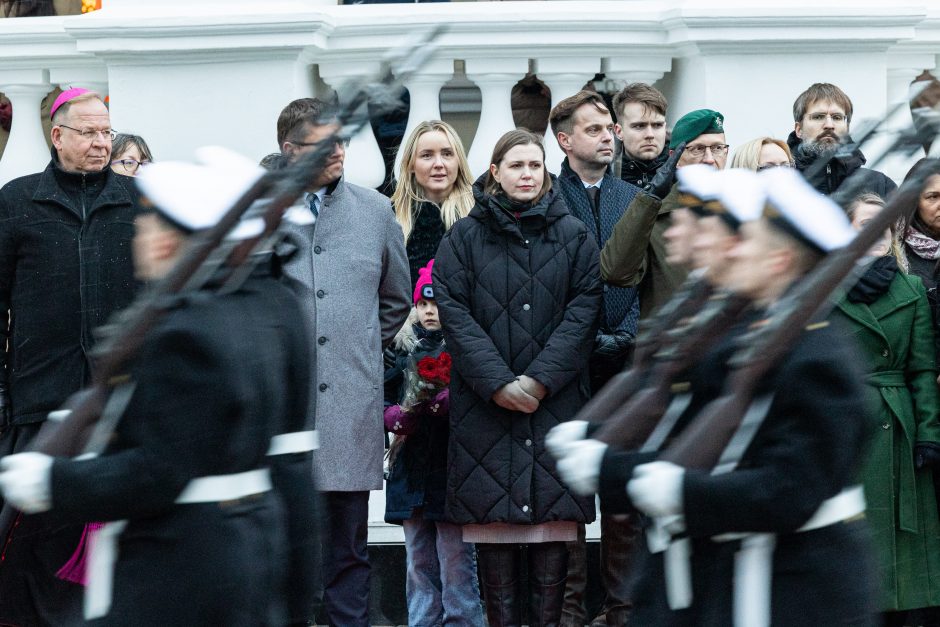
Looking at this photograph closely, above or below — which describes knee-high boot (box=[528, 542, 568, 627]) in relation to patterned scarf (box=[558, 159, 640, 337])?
below

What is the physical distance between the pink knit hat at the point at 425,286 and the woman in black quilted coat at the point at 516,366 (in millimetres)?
249

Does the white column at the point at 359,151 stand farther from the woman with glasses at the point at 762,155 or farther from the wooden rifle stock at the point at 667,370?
the wooden rifle stock at the point at 667,370

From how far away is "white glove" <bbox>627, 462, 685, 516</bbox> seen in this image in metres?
3.78

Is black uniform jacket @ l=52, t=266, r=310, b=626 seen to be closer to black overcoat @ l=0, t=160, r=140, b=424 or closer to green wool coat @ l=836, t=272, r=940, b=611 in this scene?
black overcoat @ l=0, t=160, r=140, b=424

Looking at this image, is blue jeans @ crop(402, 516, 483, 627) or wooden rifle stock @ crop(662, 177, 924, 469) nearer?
wooden rifle stock @ crop(662, 177, 924, 469)

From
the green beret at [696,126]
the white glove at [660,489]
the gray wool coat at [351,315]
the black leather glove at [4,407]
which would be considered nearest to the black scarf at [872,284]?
the green beret at [696,126]

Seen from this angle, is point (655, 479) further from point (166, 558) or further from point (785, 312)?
point (166, 558)

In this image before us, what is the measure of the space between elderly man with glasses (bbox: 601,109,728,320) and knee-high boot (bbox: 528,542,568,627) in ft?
3.13

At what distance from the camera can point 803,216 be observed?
3.88 meters

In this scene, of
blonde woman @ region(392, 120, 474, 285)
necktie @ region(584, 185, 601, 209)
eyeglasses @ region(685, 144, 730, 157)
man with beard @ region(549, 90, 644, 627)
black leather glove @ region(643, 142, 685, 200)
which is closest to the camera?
black leather glove @ region(643, 142, 685, 200)

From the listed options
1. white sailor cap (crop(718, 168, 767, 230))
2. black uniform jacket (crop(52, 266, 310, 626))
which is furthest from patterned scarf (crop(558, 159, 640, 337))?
black uniform jacket (crop(52, 266, 310, 626))

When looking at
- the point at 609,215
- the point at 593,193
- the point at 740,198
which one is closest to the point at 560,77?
the point at 593,193

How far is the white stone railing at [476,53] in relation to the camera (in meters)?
7.04

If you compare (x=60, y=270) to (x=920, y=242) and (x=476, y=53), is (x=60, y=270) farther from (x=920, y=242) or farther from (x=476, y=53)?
(x=920, y=242)
